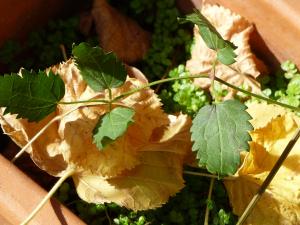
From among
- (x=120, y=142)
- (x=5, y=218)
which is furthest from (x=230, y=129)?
(x=5, y=218)

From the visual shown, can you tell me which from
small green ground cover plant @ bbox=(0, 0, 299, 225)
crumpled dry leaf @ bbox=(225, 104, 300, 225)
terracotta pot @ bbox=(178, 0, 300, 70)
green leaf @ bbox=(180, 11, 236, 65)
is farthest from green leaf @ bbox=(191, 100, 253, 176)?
terracotta pot @ bbox=(178, 0, 300, 70)

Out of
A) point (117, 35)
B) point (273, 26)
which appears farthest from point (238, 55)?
point (117, 35)

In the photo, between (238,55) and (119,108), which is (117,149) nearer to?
(119,108)

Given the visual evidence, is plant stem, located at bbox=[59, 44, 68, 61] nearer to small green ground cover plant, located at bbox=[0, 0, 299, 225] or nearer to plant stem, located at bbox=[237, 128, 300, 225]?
small green ground cover plant, located at bbox=[0, 0, 299, 225]

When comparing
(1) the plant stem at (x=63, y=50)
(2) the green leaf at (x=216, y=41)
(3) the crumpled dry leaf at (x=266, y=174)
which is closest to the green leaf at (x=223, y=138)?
(2) the green leaf at (x=216, y=41)

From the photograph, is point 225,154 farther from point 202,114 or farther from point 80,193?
point 80,193

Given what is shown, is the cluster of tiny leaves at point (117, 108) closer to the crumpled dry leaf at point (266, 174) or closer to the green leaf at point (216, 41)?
the green leaf at point (216, 41)
